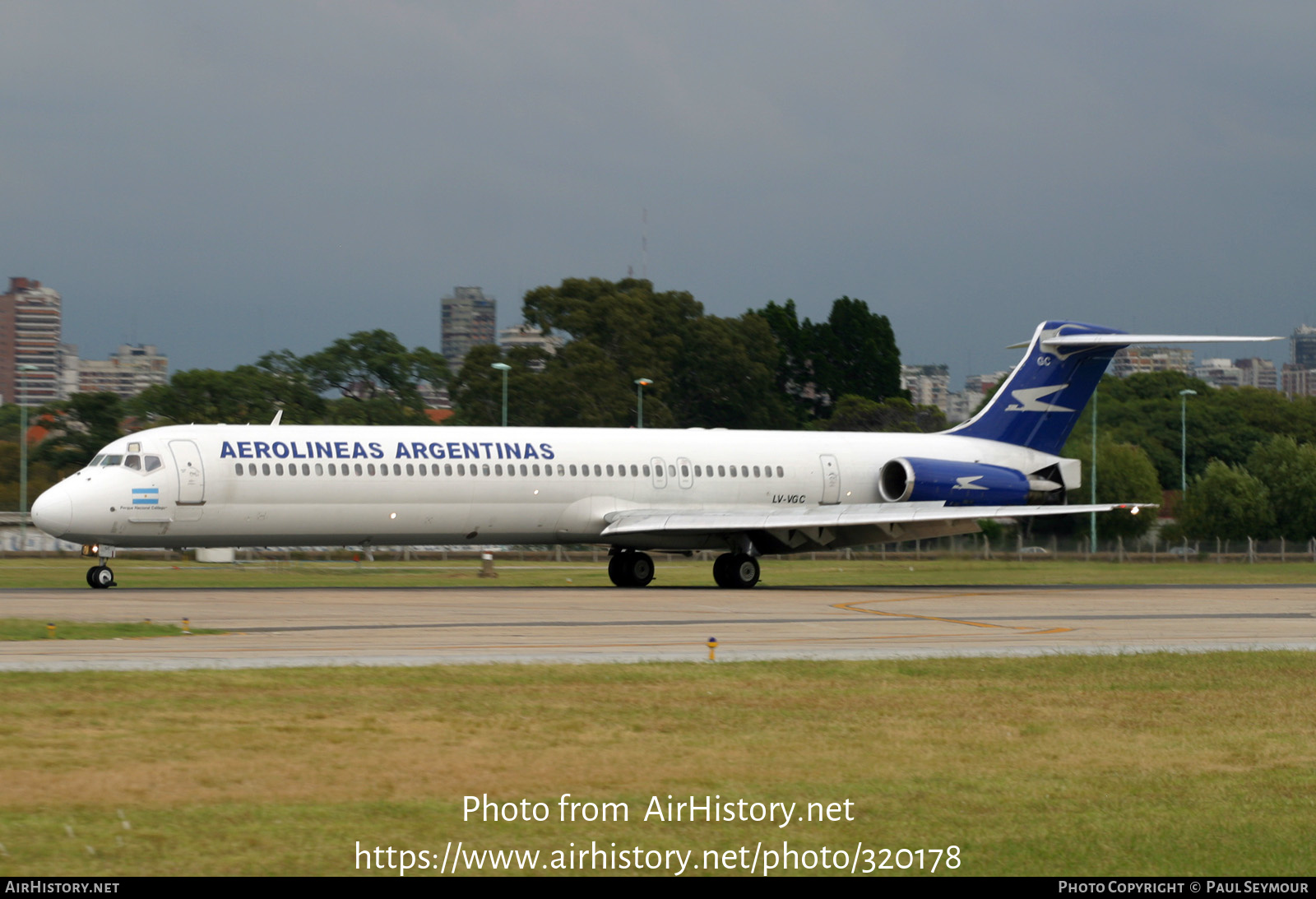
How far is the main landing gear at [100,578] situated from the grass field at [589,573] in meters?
2.34

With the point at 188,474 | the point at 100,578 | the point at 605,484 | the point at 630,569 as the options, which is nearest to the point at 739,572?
the point at 630,569

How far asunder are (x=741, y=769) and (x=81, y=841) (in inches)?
189

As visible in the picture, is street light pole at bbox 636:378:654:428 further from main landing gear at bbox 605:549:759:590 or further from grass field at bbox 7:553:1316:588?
main landing gear at bbox 605:549:759:590

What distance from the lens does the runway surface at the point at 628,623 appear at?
18359 millimetres

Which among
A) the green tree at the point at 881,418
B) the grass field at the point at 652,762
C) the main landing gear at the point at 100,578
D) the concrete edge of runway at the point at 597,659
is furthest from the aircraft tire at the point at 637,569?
the green tree at the point at 881,418

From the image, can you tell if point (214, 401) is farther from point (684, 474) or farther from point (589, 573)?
point (684, 474)

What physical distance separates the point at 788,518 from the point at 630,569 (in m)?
4.30

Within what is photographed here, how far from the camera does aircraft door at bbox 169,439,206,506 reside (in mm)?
30375

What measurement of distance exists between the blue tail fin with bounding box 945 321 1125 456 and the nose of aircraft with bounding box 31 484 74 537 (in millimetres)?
23288

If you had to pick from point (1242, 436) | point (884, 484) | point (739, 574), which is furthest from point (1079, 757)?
point (1242, 436)

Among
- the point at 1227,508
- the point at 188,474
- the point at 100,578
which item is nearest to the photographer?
the point at 188,474

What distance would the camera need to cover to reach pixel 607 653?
18891mm

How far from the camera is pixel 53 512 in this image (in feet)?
96.2

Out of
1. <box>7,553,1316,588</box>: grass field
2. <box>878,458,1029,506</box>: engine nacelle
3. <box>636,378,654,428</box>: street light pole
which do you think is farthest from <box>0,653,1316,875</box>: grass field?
<box>636,378,654,428</box>: street light pole
